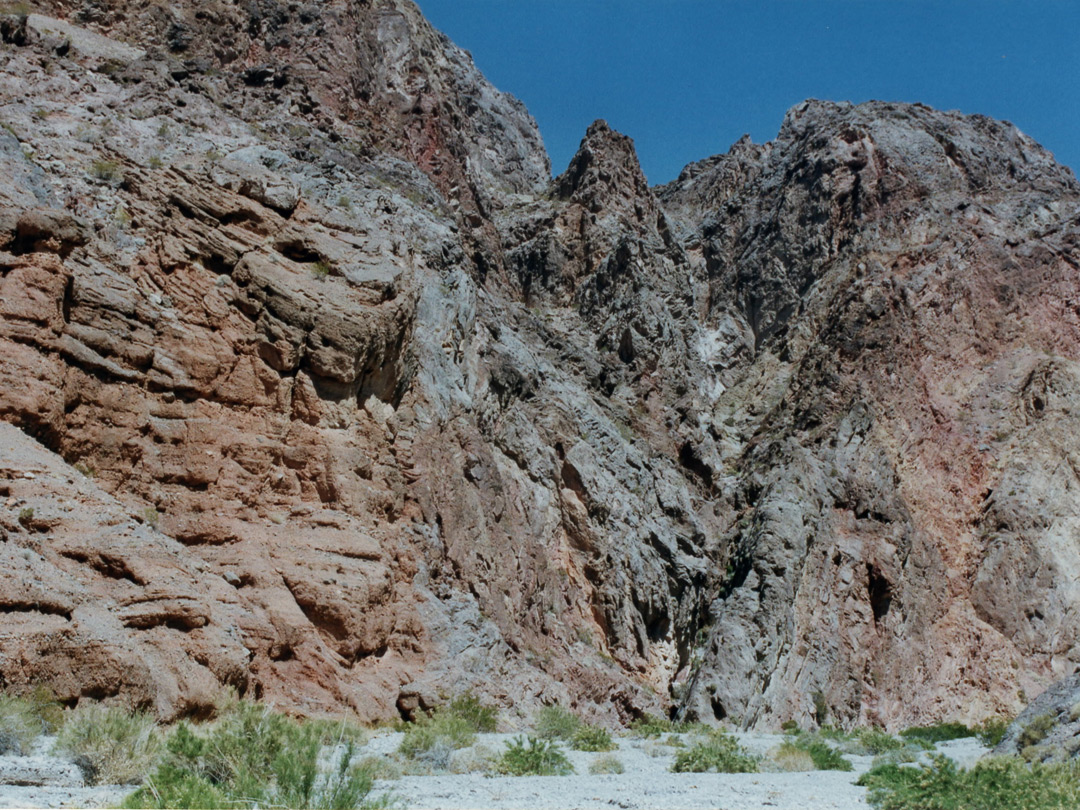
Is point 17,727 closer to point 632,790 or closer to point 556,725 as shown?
point 632,790

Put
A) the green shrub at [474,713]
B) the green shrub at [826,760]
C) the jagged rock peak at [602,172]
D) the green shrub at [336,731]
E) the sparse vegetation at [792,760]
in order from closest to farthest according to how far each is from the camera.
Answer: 1. the green shrub at [336,731]
2. the sparse vegetation at [792,760]
3. the green shrub at [826,760]
4. the green shrub at [474,713]
5. the jagged rock peak at [602,172]

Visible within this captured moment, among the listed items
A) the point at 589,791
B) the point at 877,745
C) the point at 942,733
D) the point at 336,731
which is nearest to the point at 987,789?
the point at 589,791

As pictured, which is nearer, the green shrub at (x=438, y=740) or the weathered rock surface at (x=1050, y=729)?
the weathered rock surface at (x=1050, y=729)

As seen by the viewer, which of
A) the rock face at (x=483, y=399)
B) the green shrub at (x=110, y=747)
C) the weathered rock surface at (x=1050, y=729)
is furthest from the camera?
the rock face at (x=483, y=399)

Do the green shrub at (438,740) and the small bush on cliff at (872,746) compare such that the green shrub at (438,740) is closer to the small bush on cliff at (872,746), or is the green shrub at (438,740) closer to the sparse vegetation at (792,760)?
the sparse vegetation at (792,760)

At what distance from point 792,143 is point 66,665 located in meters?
51.8

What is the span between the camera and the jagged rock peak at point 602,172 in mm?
43531

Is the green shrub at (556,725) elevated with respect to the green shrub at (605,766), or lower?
elevated

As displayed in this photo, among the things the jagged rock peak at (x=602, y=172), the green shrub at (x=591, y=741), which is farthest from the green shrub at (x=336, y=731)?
the jagged rock peak at (x=602, y=172)

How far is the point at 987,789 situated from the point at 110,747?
814 centimetres

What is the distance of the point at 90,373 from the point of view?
15.2 meters

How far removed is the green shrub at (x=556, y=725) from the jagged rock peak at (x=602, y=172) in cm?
3018

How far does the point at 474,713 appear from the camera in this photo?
15.9m

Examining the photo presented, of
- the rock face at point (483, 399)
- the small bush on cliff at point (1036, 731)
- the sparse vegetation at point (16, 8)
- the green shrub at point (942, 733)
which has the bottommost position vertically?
the green shrub at point (942, 733)
